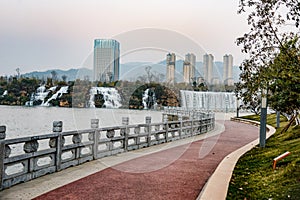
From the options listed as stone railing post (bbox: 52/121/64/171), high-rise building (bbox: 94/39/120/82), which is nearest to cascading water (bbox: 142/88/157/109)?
high-rise building (bbox: 94/39/120/82)

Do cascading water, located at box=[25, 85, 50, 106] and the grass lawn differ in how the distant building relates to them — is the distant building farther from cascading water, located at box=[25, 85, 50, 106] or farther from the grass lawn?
cascading water, located at box=[25, 85, 50, 106]

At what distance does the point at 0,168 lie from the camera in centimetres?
636

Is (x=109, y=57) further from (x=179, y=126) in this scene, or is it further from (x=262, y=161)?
(x=179, y=126)

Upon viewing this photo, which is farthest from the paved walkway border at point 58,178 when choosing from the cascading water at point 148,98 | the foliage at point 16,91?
the foliage at point 16,91

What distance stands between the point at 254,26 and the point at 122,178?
4.06m

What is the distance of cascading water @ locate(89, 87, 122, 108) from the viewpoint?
1616 cm

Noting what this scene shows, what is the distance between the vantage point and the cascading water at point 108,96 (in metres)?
16.2

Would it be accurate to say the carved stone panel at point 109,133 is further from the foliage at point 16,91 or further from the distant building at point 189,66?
the foliage at point 16,91

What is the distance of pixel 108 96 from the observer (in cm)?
1805

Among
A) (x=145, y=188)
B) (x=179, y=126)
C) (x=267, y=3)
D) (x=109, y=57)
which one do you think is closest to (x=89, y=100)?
(x=179, y=126)

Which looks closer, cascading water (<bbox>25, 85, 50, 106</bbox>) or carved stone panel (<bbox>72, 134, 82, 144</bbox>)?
carved stone panel (<bbox>72, 134, 82, 144</bbox>)

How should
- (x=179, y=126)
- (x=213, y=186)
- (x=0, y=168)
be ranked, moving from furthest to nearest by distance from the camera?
(x=179, y=126), (x=213, y=186), (x=0, y=168)

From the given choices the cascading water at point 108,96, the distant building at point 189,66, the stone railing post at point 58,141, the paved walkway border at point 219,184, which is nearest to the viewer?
the paved walkway border at point 219,184

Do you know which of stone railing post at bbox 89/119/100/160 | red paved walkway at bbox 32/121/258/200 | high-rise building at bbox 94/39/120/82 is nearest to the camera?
red paved walkway at bbox 32/121/258/200
